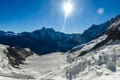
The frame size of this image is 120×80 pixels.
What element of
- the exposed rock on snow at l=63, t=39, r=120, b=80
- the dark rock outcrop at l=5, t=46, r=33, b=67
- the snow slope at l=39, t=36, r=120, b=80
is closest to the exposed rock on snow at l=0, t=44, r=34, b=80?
the snow slope at l=39, t=36, r=120, b=80

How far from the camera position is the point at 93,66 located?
45281 millimetres

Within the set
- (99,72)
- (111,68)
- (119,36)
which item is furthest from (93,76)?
(119,36)

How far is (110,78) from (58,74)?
16024 mm

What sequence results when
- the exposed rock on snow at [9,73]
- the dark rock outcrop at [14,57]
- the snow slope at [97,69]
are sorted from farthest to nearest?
the dark rock outcrop at [14,57] → the exposed rock on snow at [9,73] → the snow slope at [97,69]

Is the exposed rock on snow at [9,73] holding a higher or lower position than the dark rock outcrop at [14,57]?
lower

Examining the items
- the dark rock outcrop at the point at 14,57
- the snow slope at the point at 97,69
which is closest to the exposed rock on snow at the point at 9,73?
the snow slope at the point at 97,69

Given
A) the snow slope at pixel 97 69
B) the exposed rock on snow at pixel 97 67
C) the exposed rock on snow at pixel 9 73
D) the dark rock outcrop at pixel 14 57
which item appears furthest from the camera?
the dark rock outcrop at pixel 14 57

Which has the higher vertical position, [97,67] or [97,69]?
[97,67]

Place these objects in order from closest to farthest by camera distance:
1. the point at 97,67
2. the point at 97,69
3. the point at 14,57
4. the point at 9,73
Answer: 1. the point at 97,69
2. the point at 97,67
3. the point at 9,73
4. the point at 14,57

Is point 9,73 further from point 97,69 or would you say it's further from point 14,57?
point 14,57

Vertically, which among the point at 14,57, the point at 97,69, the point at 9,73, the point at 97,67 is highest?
the point at 14,57

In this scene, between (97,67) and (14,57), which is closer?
(97,67)

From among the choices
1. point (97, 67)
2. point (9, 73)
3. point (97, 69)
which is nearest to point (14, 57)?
point (9, 73)

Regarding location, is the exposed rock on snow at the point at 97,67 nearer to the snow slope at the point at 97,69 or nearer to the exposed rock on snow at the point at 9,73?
the snow slope at the point at 97,69
